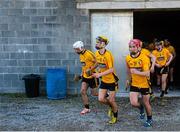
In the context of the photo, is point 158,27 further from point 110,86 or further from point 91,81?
point 110,86

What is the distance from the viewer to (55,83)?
449 inches

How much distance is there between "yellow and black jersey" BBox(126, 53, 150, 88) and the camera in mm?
7891

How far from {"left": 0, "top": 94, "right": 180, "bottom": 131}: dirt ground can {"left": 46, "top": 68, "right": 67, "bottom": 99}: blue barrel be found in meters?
0.22

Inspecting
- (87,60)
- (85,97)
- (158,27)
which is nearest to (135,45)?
(87,60)

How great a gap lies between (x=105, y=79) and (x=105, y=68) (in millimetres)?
241

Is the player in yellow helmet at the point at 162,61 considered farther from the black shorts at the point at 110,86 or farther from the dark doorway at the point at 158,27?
the dark doorway at the point at 158,27

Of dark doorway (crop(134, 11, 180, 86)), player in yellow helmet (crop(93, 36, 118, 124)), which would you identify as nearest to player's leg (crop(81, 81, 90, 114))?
player in yellow helmet (crop(93, 36, 118, 124))

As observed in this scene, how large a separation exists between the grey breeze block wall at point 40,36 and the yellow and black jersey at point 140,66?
3.81 meters

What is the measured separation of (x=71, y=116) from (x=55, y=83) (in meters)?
2.19

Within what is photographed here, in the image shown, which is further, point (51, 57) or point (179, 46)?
point (179, 46)

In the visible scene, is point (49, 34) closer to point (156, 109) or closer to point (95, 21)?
point (95, 21)

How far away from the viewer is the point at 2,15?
11.9 metres

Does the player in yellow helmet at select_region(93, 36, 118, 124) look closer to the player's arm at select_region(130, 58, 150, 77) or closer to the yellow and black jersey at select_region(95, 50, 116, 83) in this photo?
the yellow and black jersey at select_region(95, 50, 116, 83)

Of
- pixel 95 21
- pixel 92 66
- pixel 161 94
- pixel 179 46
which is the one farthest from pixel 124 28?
pixel 179 46
